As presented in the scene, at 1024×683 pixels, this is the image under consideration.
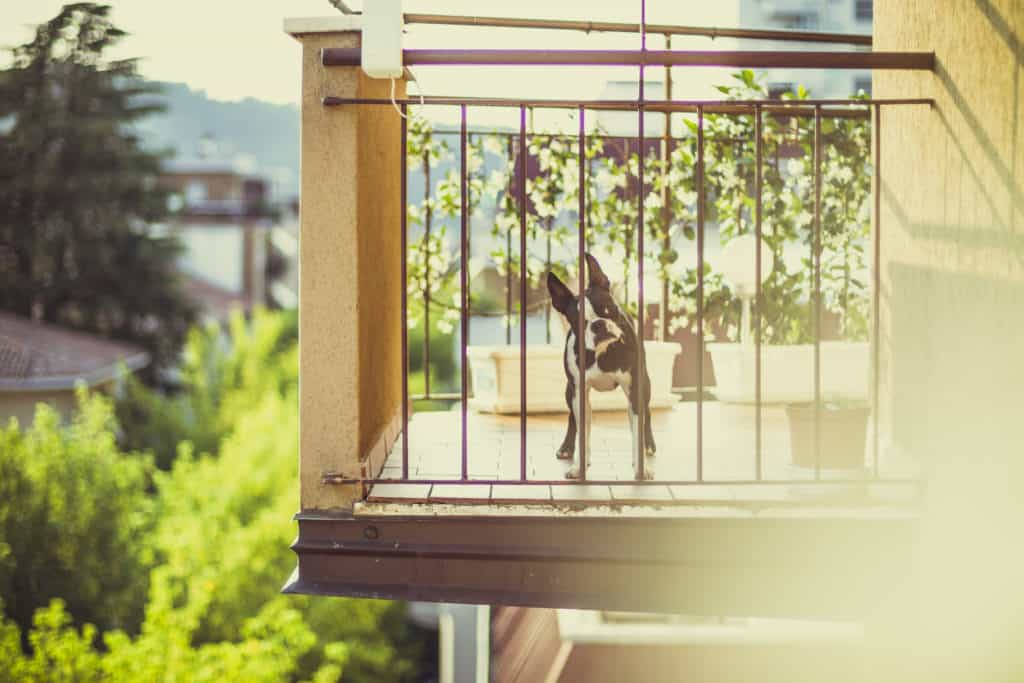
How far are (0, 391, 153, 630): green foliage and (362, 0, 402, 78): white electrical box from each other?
12.9 meters

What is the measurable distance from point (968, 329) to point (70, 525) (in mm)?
13954

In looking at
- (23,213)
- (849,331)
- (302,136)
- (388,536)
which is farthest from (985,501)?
(23,213)

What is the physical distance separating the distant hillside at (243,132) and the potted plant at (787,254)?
81.4ft

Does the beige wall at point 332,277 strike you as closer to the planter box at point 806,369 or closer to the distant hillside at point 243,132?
Answer: the planter box at point 806,369

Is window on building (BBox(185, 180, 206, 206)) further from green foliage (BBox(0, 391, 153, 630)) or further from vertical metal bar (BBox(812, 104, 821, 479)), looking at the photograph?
vertical metal bar (BBox(812, 104, 821, 479))

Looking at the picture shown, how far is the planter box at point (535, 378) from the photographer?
467 centimetres

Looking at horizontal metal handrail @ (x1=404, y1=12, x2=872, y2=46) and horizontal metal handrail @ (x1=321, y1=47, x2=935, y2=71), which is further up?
horizontal metal handrail @ (x1=404, y1=12, x2=872, y2=46)

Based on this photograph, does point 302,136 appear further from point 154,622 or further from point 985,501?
point 154,622

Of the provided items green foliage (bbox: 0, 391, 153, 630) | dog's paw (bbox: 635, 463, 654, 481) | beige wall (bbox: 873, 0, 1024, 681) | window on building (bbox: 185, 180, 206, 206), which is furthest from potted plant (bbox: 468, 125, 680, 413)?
window on building (bbox: 185, 180, 206, 206)

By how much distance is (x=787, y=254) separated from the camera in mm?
5238

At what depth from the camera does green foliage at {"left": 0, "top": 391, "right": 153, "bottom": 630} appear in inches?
560

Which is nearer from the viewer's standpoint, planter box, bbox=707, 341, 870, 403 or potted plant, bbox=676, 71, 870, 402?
potted plant, bbox=676, 71, 870, 402

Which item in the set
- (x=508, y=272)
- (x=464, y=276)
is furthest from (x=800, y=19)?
(x=464, y=276)

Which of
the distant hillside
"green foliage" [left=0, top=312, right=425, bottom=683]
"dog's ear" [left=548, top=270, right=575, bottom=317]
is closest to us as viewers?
"dog's ear" [left=548, top=270, right=575, bottom=317]
